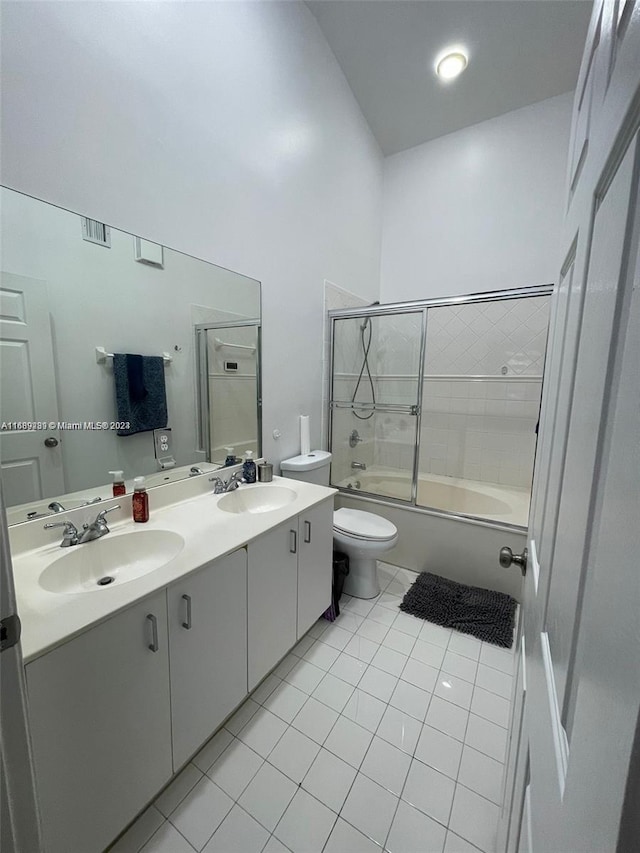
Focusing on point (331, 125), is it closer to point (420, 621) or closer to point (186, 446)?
point (186, 446)

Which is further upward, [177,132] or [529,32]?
[529,32]

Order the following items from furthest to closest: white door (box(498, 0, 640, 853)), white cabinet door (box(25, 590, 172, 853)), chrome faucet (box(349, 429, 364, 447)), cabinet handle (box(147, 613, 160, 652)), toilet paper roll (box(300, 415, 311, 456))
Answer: chrome faucet (box(349, 429, 364, 447))
toilet paper roll (box(300, 415, 311, 456))
cabinet handle (box(147, 613, 160, 652))
white cabinet door (box(25, 590, 172, 853))
white door (box(498, 0, 640, 853))

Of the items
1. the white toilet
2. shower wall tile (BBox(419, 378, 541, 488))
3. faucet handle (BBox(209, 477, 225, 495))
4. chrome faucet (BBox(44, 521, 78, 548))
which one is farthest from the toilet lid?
chrome faucet (BBox(44, 521, 78, 548))

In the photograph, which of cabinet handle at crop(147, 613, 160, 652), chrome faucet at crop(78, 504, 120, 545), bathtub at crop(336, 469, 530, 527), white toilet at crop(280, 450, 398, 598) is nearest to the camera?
cabinet handle at crop(147, 613, 160, 652)

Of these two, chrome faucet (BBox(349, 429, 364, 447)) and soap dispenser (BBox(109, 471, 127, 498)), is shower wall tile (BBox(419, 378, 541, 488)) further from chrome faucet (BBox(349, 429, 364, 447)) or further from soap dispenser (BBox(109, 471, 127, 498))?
soap dispenser (BBox(109, 471, 127, 498))

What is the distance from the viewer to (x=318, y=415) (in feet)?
8.46

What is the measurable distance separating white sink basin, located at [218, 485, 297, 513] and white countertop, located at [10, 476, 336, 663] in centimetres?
9

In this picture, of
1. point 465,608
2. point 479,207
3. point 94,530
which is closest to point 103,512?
point 94,530

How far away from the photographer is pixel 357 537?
2.04 m

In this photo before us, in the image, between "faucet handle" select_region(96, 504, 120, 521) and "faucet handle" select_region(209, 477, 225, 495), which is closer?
"faucet handle" select_region(96, 504, 120, 521)

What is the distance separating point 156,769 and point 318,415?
1.97 metres

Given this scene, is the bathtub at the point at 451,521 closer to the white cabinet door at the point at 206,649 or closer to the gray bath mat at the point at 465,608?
the gray bath mat at the point at 465,608

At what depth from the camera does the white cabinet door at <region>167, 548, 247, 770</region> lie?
107 cm

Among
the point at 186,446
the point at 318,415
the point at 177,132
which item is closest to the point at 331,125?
the point at 177,132
